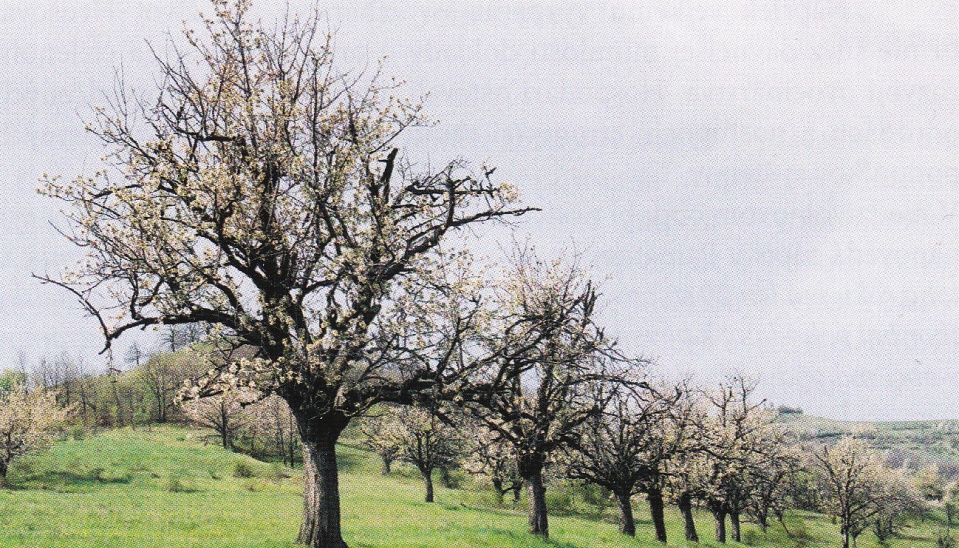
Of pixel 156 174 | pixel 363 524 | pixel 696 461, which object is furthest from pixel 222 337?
pixel 696 461

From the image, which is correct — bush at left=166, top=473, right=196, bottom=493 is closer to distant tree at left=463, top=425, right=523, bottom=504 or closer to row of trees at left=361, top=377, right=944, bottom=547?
row of trees at left=361, top=377, right=944, bottom=547

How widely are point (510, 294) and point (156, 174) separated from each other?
1793 cm

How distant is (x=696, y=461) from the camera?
148 feet

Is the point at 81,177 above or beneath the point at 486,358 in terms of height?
above

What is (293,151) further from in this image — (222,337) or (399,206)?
(222,337)

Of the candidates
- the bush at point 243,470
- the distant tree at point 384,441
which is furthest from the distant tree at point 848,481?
the bush at point 243,470

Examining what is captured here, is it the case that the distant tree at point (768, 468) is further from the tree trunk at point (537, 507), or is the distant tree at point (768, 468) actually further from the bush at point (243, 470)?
the bush at point (243, 470)

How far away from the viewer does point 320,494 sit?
57.3 ft

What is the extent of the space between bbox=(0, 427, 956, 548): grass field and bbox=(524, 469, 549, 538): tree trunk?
0.98 meters

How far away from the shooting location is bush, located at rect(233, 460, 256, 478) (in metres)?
63.8

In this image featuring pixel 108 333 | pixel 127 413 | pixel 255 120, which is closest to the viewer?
pixel 108 333

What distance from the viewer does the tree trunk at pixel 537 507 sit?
98.9 feet

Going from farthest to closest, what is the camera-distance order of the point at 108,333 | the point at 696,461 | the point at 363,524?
the point at 696,461, the point at 363,524, the point at 108,333

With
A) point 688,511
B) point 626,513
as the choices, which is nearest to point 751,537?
point 688,511
